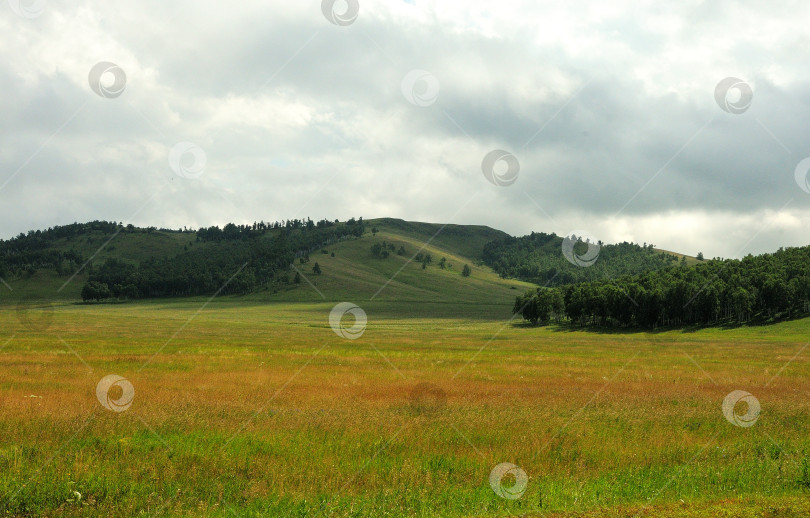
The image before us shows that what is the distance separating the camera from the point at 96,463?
40.1 ft

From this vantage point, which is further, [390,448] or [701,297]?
[701,297]

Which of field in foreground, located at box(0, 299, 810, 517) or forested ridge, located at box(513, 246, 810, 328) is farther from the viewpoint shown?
forested ridge, located at box(513, 246, 810, 328)

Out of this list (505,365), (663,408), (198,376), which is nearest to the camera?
(663,408)

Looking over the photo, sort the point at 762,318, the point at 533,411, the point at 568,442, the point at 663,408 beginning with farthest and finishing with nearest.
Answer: the point at 762,318
the point at 663,408
the point at 533,411
the point at 568,442

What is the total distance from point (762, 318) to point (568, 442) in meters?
126

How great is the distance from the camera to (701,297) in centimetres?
11838

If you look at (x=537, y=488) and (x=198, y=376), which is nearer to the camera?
(x=537, y=488)

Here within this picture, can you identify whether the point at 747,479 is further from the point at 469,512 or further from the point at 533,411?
the point at 533,411

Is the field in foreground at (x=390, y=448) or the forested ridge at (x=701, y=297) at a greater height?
the forested ridge at (x=701, y=297)

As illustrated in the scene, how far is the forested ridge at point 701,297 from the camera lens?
114438 mm

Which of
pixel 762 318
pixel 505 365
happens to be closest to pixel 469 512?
pixel 505 365

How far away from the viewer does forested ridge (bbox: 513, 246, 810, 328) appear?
114 meters

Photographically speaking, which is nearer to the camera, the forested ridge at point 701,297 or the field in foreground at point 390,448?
the field in foreground at point 390,448

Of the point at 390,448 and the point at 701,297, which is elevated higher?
the point at 701,297
